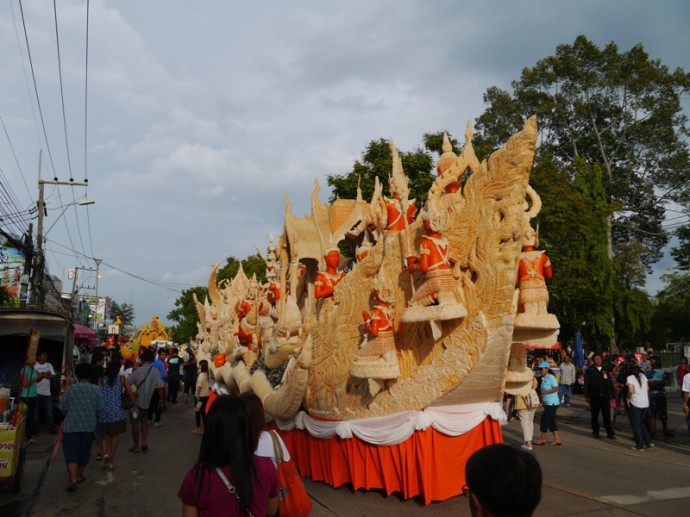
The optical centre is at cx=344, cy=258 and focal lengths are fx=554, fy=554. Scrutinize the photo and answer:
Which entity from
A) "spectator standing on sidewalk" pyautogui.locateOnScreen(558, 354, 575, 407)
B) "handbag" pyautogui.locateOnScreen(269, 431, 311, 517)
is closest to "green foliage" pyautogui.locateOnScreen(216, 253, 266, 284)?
"spectator standing on sidewalk" pyautogui.locateOnScreen(558, 354, 575, 407)

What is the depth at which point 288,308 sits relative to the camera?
7078 millimetres

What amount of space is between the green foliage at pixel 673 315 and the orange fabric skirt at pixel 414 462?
29.6 m

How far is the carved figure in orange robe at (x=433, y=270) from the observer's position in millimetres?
5043

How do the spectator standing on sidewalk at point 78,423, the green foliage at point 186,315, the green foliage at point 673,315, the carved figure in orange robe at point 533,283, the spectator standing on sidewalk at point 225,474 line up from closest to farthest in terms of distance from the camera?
1. the spectator standing on sidewalk at point 225,474
2. the carved figure in orange robe at point 533,283
3. the spectator standing on sidewalk at point 78,423
4. the green foliage at point 673,315
5. the green foliage at point 186,315

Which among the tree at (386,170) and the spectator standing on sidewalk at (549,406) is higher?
the tree at (386,170)

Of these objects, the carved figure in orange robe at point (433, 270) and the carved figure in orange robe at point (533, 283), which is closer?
the carved figure in orange robe at point (433, 270)

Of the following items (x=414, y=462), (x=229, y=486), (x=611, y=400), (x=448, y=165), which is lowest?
(x=414, y=462)

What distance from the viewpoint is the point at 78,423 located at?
574 cm

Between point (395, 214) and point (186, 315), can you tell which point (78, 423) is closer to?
point (395, 214)

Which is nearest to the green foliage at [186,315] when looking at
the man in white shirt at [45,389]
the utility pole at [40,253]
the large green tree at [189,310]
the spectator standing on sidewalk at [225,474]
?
the large green tree at [189,310]

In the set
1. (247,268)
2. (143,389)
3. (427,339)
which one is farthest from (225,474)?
(247,268)

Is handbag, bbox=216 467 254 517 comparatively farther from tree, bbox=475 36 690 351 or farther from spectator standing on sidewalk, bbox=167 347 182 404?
tree, bbox=475 36 690 351

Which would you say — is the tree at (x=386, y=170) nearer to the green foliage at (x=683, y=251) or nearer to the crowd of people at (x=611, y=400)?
the crowd of people at (x=611, y=400)

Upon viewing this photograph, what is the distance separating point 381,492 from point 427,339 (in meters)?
1.58
